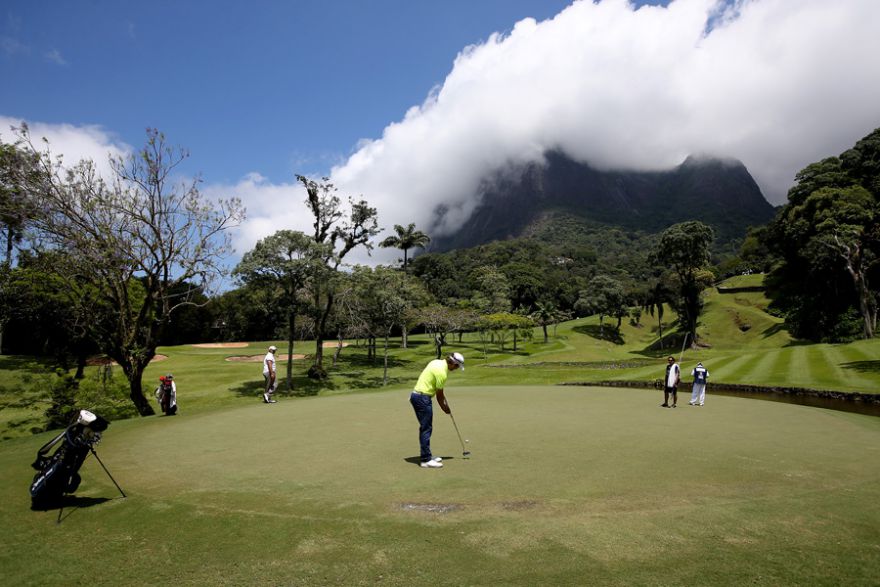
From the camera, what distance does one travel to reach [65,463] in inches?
274

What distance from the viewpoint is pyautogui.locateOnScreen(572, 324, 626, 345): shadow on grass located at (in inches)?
3430

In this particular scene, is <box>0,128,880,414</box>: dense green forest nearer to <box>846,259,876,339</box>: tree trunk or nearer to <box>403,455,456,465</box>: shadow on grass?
<box>846,259,876,339</box>: tree trunk

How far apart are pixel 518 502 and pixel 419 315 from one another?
44.4 metres

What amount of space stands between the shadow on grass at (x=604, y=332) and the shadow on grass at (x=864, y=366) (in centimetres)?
5658

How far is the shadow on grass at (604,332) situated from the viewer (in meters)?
87.1

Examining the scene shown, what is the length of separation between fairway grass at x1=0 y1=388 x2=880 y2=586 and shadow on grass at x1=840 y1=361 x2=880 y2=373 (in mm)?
21110

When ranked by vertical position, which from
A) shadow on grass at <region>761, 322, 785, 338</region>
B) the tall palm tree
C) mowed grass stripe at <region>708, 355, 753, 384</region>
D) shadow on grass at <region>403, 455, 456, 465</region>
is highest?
the tall palm tree

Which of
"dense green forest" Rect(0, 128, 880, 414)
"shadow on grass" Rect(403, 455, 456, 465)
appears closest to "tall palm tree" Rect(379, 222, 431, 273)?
"dense green forest" Rect(0, 128, 880, 414)

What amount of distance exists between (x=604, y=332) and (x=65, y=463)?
9028 centimetres

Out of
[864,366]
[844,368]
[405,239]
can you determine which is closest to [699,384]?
[844,368]

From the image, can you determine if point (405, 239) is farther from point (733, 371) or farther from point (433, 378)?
point (433, 378)

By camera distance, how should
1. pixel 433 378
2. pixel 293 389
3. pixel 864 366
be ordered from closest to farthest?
pixel 433 378, pixel 864 366, pixel 293 389

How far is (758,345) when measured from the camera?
62.8 meters

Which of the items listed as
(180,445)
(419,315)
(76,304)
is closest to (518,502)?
(180,445)
